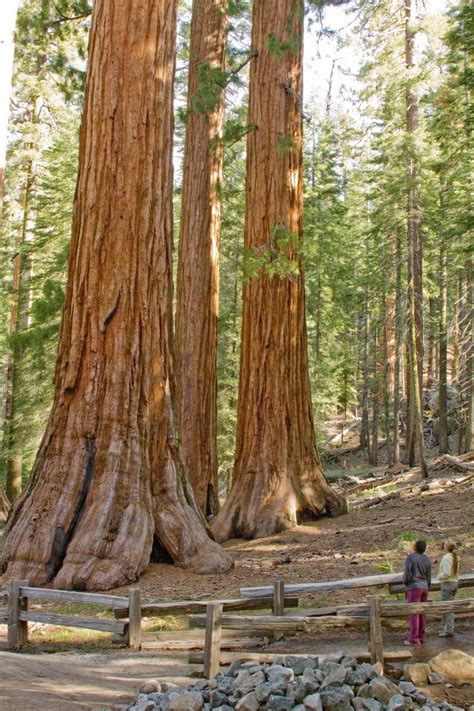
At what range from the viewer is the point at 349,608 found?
720cm

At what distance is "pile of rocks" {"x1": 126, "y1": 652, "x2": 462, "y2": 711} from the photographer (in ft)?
18.5

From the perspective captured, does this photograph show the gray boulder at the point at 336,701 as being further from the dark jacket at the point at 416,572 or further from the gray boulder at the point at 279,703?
the dark jacket at the point at 416,572

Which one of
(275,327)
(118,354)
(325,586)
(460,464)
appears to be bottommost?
(325,586)

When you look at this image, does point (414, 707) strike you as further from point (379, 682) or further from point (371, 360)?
point (371, 360)

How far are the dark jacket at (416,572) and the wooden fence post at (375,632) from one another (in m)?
0.82

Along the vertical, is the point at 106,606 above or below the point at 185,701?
above

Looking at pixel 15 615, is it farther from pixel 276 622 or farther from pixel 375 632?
pixel 375 632

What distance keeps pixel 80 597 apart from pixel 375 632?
2.91 metres

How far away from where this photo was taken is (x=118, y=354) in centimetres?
1061

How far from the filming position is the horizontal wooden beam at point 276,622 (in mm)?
6895

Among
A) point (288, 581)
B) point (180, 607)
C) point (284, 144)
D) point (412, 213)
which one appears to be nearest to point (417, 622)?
point (180, 607)

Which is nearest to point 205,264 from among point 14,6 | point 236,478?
point 236,478

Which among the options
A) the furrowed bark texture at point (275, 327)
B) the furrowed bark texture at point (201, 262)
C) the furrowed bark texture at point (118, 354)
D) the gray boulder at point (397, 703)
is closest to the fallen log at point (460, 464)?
the furrowed bark texture at point (275, 327)

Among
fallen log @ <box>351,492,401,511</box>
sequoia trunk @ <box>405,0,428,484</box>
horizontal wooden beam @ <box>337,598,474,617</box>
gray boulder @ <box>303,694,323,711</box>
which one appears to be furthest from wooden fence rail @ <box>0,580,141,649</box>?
sequoia trunk @ <box>405,0,428,484</box>
